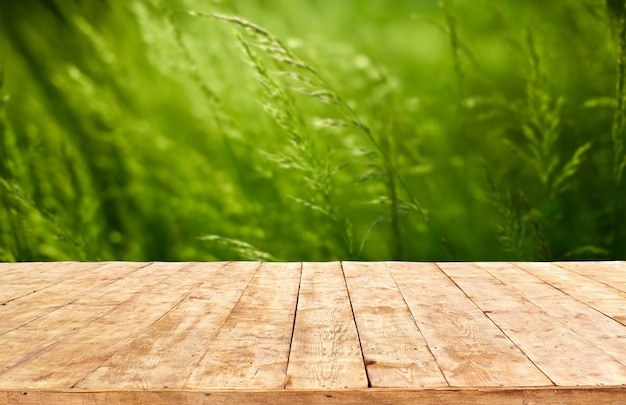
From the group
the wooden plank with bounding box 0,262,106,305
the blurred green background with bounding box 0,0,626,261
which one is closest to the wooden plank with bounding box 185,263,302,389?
the wooden plank with bounding box 0,262,106,305

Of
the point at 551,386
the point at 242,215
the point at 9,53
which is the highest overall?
the point at 9,53

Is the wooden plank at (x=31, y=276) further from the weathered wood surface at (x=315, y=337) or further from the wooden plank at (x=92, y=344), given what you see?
the wooden plank at (x=92, y=344)

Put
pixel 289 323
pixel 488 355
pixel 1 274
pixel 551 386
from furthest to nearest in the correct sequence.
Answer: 1. pixel 1 274
2. pixel 289 323
3. pixel 488 355
4. pixel 551 386

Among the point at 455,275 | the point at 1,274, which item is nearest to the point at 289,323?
the point at 455,275

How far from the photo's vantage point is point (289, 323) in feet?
3.77

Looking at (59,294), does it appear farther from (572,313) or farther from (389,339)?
(572,313)

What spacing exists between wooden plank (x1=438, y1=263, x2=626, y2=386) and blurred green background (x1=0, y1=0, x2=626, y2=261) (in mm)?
673

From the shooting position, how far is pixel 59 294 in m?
1.46

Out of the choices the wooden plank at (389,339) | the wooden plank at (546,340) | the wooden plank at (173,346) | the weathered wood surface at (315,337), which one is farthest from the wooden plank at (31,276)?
the wooden plank at (546,340)

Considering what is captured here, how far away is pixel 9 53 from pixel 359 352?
1.85 metres

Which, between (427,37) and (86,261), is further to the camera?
(427,37)

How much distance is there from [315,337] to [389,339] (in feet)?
0.37

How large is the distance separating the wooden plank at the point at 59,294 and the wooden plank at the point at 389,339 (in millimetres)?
576

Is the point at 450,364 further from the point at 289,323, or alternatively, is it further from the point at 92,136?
the point at 92,136
